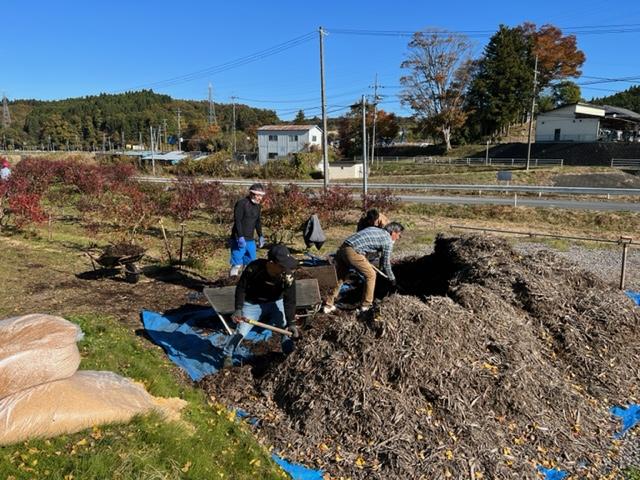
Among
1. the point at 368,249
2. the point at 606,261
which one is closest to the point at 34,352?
the point at 368,249

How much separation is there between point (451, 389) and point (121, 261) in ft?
17.0

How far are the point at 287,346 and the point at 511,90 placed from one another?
46.7m

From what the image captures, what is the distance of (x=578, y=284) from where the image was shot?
561cm

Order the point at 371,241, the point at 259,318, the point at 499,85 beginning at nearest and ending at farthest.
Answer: the point at 259,318
the point at 371,241
the point at 499,85

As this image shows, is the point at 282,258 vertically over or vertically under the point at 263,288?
over

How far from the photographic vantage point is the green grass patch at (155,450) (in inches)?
98.8

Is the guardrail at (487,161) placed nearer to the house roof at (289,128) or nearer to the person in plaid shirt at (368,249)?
the house roof at (289,128)

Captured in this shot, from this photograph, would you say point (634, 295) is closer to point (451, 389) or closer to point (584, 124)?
point (451, 389)

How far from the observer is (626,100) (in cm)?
6962

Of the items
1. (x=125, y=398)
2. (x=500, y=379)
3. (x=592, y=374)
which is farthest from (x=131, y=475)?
(x=592, y=374)

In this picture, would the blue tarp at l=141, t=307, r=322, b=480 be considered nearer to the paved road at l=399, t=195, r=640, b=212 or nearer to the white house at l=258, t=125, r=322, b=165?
the paved road at l=399, t=195, r=640, b=212

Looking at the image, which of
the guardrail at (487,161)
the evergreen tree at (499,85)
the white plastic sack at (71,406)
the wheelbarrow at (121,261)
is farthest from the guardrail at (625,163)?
the white plastic sack at (71,406)

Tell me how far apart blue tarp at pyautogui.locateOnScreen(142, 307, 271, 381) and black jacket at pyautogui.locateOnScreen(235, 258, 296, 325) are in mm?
738

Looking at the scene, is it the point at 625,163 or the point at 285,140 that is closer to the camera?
the point at 625,163
